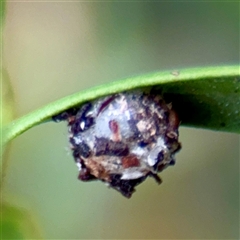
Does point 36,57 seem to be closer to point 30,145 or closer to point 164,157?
point 30,145

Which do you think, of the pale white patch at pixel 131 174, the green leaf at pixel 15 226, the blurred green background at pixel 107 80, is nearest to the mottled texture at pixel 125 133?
the pale white patch at pixel 131 174

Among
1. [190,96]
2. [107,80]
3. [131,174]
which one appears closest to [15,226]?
[131,174]

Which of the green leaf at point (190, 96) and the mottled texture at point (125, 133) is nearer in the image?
the green leaf at point (190, 96)

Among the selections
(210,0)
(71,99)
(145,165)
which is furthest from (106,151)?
(210,0)

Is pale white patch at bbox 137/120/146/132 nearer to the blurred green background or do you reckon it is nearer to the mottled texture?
the mottled texture

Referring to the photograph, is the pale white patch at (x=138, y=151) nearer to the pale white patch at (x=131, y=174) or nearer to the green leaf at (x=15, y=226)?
the pale white patch at (x=131, y=174)

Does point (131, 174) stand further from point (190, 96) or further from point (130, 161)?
point (190, 96)

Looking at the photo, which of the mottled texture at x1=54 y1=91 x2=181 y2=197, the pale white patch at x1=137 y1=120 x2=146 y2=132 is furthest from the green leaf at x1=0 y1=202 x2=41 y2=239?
the pale white patch at x1=137 y1=120 x2=146 y2=132
